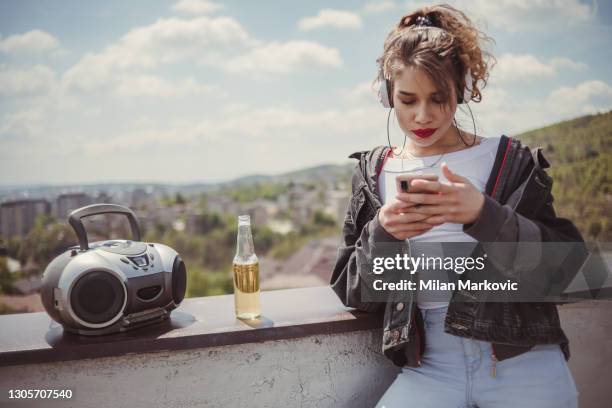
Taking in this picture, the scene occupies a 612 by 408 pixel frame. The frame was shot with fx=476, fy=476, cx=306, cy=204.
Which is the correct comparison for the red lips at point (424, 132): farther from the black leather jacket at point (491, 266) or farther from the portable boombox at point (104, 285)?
the portable boombox at point (104, 285)

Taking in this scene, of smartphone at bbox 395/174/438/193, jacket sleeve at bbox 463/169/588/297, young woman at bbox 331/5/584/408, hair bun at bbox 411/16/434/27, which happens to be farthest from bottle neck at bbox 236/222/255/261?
hair bun at bbox 411/16/434/27

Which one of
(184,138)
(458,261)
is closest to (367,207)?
(458,261)

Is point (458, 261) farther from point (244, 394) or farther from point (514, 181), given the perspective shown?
point (244, 394)

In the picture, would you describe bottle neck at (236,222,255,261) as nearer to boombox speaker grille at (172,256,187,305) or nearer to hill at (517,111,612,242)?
boombox speaker grille at (172,256,187,305)

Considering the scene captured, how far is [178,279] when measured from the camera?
1.37m

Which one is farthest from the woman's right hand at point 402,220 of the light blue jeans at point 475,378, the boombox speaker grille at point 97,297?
the boombox speaker grille at point 97,297

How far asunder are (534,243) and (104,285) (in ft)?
3.43

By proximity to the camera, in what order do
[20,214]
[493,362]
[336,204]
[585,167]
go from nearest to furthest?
1. [493,362]
2. [585,167]
3. [20,214]
4. [336,204]

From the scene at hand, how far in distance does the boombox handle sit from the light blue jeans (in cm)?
88

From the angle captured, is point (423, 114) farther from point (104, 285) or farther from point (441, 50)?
point (104, 285)

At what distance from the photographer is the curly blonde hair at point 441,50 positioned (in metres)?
1.23

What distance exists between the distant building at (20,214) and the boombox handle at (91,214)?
24853 mm

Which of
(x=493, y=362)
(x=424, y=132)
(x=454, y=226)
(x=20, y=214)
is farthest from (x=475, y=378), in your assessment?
(x=20, y=214)

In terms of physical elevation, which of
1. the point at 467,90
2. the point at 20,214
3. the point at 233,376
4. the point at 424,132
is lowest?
the point at 20,214
